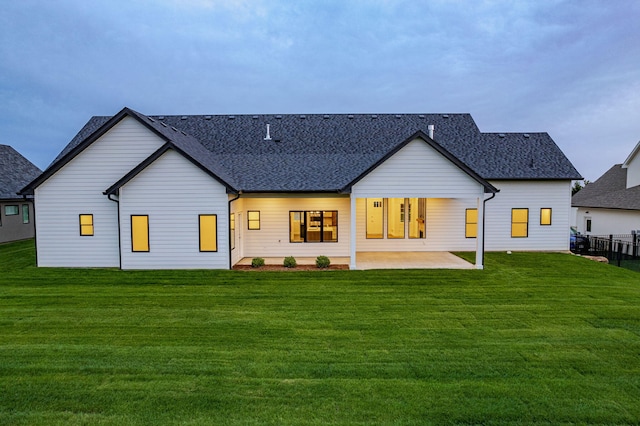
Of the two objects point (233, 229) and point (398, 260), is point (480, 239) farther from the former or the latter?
point (233, 229)

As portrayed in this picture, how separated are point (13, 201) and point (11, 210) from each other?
0.61 meters

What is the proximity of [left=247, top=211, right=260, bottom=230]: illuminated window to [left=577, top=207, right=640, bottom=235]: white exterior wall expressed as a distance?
2253 centimetres

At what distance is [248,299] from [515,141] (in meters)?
17.7

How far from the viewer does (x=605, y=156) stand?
45219mm

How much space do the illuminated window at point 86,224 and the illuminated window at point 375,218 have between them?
12227 millimetres

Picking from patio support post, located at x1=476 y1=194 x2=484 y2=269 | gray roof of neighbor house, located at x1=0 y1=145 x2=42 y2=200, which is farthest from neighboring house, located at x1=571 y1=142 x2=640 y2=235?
gray roof of neighbor house, located at x1=0 y1=145 x2=42 y2=200

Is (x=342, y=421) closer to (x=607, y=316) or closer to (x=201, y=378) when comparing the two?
(x=201, y=378)

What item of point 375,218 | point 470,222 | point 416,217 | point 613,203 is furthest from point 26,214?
point 613,203

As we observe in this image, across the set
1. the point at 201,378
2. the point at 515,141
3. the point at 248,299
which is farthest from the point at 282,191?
the point at 515,141

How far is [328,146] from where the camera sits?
65.6 feet

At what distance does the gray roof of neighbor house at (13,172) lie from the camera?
24.0 metres

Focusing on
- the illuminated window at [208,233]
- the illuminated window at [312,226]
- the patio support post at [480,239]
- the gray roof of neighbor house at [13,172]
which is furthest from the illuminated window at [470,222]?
the gray roof of neighbor house at [13,172]

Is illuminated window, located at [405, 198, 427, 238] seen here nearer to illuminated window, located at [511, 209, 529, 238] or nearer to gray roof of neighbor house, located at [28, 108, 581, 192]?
gray roof of neighbor house, located at [28, 108, 581, 192]

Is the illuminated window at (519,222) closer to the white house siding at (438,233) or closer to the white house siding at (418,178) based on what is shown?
the white house siding at (438,233)
